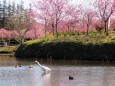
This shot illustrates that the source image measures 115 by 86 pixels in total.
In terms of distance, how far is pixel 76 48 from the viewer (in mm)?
44750

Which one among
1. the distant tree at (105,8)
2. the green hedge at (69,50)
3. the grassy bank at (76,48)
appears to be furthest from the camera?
the distant tree at (105,8)

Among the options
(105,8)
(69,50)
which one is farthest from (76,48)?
(105,8)

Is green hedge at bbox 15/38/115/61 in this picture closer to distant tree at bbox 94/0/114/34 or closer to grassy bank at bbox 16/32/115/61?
grassy bank at bbox 16/32/115/61

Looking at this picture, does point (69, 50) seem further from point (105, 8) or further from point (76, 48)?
point (105, 8)

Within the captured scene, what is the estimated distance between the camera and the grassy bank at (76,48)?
140ft

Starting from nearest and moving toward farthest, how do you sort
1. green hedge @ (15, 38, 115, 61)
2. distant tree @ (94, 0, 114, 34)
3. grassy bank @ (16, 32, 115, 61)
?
green hedge @ (15, 38, 115, 61) → grassy bank @ (16, 32, 115, 61) → distant tree @ (94, 0, 114, 34)

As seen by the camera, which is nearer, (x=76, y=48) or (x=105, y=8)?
(x=76, y=48)

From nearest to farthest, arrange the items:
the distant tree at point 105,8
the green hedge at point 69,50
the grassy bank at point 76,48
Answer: the green hedge at point 69,50, the grassy bank at point 76,48, the distant tree at point 105,8

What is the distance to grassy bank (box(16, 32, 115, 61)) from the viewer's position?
42.8 meters

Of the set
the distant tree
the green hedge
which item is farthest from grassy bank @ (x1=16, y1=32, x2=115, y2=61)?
the distant tree

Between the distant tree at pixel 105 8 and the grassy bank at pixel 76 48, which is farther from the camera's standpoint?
the distant tree at pixel 105 8

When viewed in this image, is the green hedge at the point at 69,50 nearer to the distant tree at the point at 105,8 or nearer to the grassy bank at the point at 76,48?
the grassy bank at the point at 76,48

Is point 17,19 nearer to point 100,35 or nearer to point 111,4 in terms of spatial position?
point 111,4

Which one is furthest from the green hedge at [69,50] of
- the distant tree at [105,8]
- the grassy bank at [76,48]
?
the distant tree at [105,8]
